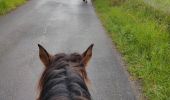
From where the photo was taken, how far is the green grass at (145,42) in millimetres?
8617

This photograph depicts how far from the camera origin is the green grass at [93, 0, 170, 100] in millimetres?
8617

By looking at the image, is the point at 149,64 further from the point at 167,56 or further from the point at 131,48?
the point at 131,48

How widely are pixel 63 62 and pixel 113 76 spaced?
6109 mm

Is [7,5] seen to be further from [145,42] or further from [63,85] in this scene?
[63,85]

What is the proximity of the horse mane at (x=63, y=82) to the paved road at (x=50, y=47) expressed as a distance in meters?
4.33

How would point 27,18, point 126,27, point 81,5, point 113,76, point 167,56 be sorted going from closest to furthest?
point 113,76
point 167,56
point 126,27
point 27,18
point 81,5

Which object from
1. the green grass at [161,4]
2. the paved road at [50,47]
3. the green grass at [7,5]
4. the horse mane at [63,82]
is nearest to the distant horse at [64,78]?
the horse mane at [63,82]

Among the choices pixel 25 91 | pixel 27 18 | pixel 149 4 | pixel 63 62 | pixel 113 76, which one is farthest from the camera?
pixel 27 18

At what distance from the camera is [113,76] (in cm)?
931

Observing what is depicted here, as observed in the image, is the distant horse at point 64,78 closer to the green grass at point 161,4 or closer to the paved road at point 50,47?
the paved road at point 50,47

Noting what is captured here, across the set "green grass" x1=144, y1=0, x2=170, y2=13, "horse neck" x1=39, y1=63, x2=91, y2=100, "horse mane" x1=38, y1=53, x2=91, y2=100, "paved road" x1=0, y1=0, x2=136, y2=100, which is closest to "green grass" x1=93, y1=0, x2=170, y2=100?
"green grass" x1=144, y1=0, x2=170, y2=13

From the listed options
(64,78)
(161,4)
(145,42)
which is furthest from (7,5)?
(64,78)

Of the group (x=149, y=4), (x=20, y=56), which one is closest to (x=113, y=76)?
(x=20, y=56)

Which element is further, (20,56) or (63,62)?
(20,56)
